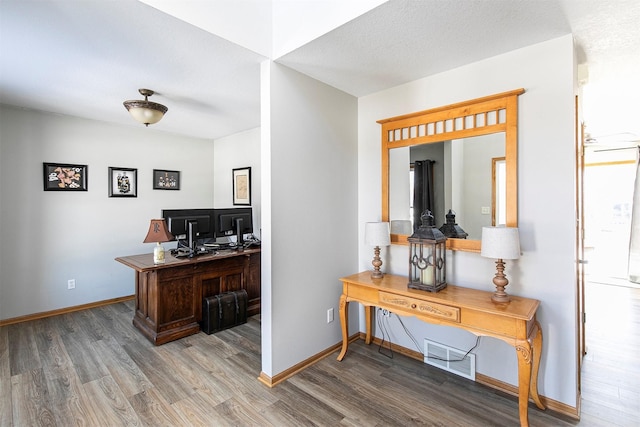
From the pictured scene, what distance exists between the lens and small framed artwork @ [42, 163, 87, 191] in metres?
3.69

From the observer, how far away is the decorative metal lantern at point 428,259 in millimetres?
2221

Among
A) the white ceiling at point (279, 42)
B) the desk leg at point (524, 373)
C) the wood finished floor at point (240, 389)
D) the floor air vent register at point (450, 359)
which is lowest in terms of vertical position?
the wood finished floor at point (240, 389)

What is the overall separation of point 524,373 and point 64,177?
16.5 ft

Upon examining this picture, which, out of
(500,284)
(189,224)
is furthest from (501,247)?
(189,224)

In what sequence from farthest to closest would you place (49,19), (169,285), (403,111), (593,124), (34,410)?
(593,124) → (169,285) → (403,111) → (34,410) → (49,19)

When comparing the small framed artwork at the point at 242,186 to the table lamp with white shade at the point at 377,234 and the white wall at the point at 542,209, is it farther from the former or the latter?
the white wall at the point at 542,209

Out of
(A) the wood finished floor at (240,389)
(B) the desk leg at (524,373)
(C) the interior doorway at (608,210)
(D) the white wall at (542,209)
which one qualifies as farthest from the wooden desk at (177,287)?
(C) the interior doorway at (608,210)

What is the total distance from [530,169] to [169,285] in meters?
3.33

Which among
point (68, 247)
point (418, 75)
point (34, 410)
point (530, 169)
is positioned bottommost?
point (34, 410)

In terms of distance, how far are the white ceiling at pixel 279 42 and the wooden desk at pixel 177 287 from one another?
1742 mm

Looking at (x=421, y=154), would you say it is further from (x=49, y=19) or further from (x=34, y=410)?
(x=34, y=410)

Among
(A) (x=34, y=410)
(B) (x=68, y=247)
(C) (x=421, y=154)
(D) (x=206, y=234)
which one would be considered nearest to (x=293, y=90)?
(C) (x=421, y=154)

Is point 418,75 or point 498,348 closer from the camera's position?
point 498,348

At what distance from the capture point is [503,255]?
1912 mm
